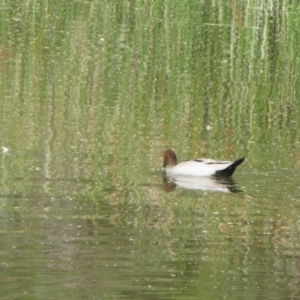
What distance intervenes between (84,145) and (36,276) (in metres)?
3.90

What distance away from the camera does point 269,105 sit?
41.3ft

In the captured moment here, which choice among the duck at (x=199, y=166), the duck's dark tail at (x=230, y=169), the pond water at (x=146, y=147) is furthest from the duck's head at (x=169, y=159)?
the duck's dark tail at (x=230, y=169)

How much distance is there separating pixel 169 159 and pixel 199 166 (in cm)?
32

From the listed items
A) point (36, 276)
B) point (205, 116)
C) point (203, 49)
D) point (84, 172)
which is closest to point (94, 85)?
point (205, 116)

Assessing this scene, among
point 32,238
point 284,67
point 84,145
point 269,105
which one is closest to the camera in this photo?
point 32,238

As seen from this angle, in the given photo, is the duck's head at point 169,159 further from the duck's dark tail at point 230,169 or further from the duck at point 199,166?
the duck's dark tail at point 230,169

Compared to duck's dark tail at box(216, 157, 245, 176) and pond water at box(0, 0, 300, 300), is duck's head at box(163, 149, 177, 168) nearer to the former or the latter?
pond water at box(0, 0, 300, 300)

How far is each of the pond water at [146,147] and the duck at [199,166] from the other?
80mm

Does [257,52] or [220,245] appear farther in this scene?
[257,52]

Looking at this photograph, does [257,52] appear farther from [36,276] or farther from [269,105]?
[36,276]

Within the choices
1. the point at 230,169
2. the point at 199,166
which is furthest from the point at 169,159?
the point at 230,169

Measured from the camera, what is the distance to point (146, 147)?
10.6 metres

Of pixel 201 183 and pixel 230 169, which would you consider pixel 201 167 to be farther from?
pixel 230 169

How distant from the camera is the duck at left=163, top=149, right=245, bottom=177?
9.60m
